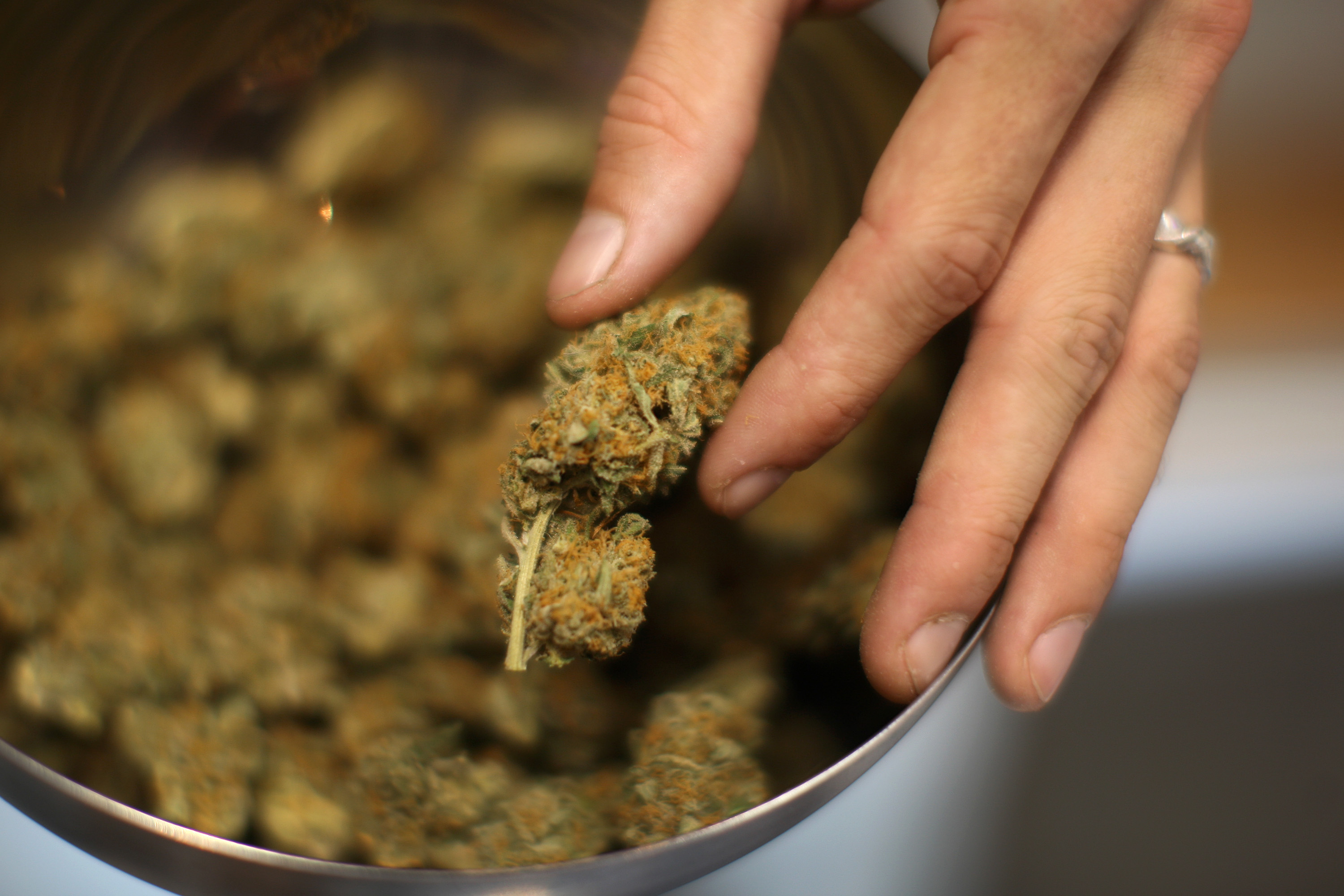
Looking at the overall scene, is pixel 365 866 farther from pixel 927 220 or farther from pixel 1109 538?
pixel 1109 538

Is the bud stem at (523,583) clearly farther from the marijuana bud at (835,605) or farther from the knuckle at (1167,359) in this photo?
the knuckle at (1167,359)

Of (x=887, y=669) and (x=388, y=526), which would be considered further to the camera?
(x=388, y=526)

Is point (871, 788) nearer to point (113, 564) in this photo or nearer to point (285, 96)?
point (113, 564)

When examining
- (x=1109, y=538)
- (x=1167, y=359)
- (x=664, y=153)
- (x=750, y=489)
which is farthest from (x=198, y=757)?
(x=1167, y=359)

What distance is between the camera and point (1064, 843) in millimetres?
1113

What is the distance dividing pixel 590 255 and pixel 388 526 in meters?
0.38

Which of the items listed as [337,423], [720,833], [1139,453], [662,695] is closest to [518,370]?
[337,423]

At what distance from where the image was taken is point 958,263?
73 centimetres

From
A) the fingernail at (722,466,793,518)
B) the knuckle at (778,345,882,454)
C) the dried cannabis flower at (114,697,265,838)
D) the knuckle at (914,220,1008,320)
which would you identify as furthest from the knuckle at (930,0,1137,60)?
the dried cannabis flower at (114,697,265,838)

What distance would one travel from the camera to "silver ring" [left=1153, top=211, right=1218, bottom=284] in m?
1.01

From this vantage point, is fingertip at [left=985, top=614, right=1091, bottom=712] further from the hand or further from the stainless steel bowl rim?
the stainless steel bowl rim

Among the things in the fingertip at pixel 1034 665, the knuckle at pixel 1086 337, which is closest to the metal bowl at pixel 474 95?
the fingertip at pixel 1034 665

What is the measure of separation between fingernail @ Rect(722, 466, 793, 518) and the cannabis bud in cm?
9

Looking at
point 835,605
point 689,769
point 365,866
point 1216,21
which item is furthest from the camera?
point 1216,21
